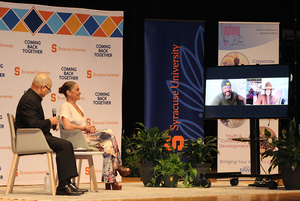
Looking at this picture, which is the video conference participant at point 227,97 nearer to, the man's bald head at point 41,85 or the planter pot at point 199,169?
the planter pot at point 199,169

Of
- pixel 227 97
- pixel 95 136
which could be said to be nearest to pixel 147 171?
pixel 95 136

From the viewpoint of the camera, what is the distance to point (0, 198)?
11.2 ft

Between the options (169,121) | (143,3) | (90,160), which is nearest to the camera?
(90,160)

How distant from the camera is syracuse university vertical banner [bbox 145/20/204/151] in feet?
20.0

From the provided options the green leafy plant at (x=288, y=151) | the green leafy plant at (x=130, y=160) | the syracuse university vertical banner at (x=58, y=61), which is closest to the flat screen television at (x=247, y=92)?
the green leafy plant at (x=288, y=151)

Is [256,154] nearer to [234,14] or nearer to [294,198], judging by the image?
[294,198]

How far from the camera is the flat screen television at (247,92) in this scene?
4.62 m

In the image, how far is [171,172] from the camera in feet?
14.7

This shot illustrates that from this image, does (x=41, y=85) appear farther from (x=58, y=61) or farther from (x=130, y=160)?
(x=130, y=160)

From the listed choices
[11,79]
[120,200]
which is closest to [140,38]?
[11,79]

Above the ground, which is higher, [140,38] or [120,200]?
[140,38]

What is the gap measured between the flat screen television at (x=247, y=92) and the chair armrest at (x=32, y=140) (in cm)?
205

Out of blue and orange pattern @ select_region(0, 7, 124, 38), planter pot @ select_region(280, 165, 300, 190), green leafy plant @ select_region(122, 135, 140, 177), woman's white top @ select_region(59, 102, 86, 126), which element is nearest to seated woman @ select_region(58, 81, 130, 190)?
woman's white top @ select_region(59, 102, 86, 126)

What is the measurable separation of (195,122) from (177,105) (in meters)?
0.38
